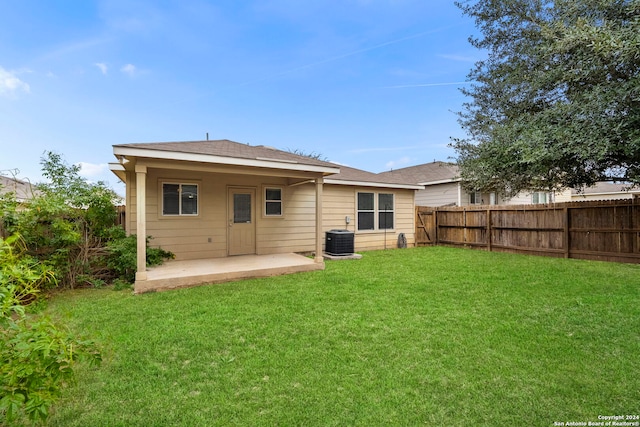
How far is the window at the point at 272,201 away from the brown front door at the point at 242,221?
14.4 inches

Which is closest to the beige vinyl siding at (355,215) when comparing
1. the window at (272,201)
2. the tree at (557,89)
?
the window at (272,201)

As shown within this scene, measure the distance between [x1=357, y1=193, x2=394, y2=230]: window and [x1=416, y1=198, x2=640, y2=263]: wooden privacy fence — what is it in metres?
1.56

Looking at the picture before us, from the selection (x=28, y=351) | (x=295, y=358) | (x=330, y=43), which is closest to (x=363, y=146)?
(x=330, y=43)

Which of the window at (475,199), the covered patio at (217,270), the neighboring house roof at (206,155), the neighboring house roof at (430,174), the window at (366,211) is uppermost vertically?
the neighboring house roof at (430,174)

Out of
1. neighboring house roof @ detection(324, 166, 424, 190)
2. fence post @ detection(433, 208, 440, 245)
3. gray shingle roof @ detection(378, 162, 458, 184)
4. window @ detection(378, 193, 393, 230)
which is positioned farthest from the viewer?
gray shingle roof @ detection(378, 162, 458, 184)

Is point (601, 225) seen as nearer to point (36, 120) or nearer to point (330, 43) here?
point (330, 43)

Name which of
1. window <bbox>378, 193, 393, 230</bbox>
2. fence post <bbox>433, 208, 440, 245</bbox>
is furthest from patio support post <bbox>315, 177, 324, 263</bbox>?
fence post <bbox>433, 208, 440, 245</bbox>

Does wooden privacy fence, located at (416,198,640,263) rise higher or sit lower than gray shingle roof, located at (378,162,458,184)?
lower

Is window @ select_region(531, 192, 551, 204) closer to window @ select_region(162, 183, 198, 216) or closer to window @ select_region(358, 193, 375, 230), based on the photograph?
window @ select_region(358, 193, 375, 230)

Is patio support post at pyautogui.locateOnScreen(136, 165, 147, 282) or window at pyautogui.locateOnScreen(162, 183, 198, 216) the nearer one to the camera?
patio support post at pyautogui.locateOnScreen(136, 165, 147, 282)

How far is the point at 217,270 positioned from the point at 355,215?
545cm

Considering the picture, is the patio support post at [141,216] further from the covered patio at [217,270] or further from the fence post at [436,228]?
the fence post at [436,228]

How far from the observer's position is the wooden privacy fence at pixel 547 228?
8.02 metres

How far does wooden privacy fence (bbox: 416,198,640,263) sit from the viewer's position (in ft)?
26.3
